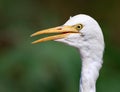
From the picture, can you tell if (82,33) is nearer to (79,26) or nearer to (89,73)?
(79,26)

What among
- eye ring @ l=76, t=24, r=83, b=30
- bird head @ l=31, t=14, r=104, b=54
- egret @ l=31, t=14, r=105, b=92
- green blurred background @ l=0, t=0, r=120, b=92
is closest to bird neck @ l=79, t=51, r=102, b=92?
egret @ l=31, t=14, r=105, b=92

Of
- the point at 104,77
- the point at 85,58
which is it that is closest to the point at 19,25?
the point at 104,77

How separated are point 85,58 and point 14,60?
490 cm

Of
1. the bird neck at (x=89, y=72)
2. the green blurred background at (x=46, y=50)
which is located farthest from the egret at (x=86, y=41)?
the green blurred background at (x=46, y=50)

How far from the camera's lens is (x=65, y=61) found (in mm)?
9117

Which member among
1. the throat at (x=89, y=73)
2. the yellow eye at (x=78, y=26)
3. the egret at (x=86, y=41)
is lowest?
the throat at (x=89, y=73)

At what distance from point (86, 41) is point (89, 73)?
0.25 meters

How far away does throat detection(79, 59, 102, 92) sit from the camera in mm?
4746

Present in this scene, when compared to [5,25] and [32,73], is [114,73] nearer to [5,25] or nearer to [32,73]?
[32,73]

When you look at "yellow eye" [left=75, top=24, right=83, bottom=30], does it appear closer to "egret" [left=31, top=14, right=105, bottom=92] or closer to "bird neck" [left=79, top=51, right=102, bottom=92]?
"egret" [left=31, top=14, right=105, bottom=92]

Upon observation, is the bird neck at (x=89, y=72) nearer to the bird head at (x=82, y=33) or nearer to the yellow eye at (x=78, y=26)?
the bird head at (x=82, y=33)

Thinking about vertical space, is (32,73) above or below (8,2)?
below

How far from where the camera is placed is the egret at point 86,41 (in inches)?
184

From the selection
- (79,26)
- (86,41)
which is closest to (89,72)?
(86,41)
